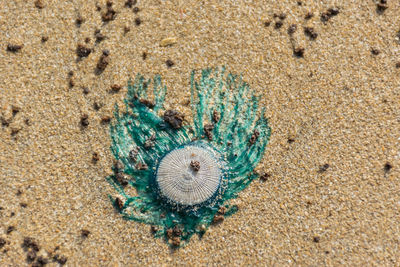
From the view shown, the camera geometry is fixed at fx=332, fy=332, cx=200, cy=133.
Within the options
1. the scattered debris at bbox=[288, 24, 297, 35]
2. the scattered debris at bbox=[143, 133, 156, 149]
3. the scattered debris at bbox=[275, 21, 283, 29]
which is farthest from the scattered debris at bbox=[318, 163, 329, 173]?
the scattered debris at bbox=[143, 133, 156, 149]

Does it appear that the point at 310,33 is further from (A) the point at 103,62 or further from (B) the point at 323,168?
(A) the point at 103,62

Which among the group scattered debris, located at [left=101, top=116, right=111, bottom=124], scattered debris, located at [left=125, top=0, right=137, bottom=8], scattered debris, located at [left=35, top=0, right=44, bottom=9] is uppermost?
scattered debris, located at [left=35, top=0, right=44, bottom=9]

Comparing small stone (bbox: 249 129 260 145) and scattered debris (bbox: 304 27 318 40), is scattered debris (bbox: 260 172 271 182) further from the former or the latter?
scattered debris (bbox: 304 27 318 40)

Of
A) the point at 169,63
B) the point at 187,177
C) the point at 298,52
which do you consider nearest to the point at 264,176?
the point at 187,177

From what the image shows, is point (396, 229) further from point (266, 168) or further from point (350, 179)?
point (266, 168)

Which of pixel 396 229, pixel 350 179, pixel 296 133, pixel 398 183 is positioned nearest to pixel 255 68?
pixel 296 133

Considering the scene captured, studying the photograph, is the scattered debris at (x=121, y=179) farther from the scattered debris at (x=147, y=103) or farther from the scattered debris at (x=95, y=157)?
the scattered debris at (x=147, y=103)

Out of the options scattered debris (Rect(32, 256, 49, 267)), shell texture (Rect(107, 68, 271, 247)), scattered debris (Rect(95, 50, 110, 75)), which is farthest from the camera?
scattered debris (Rect(95, 50, 110, 75))

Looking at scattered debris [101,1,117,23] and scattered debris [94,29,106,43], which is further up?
scattered debris [101,1,117,23]
